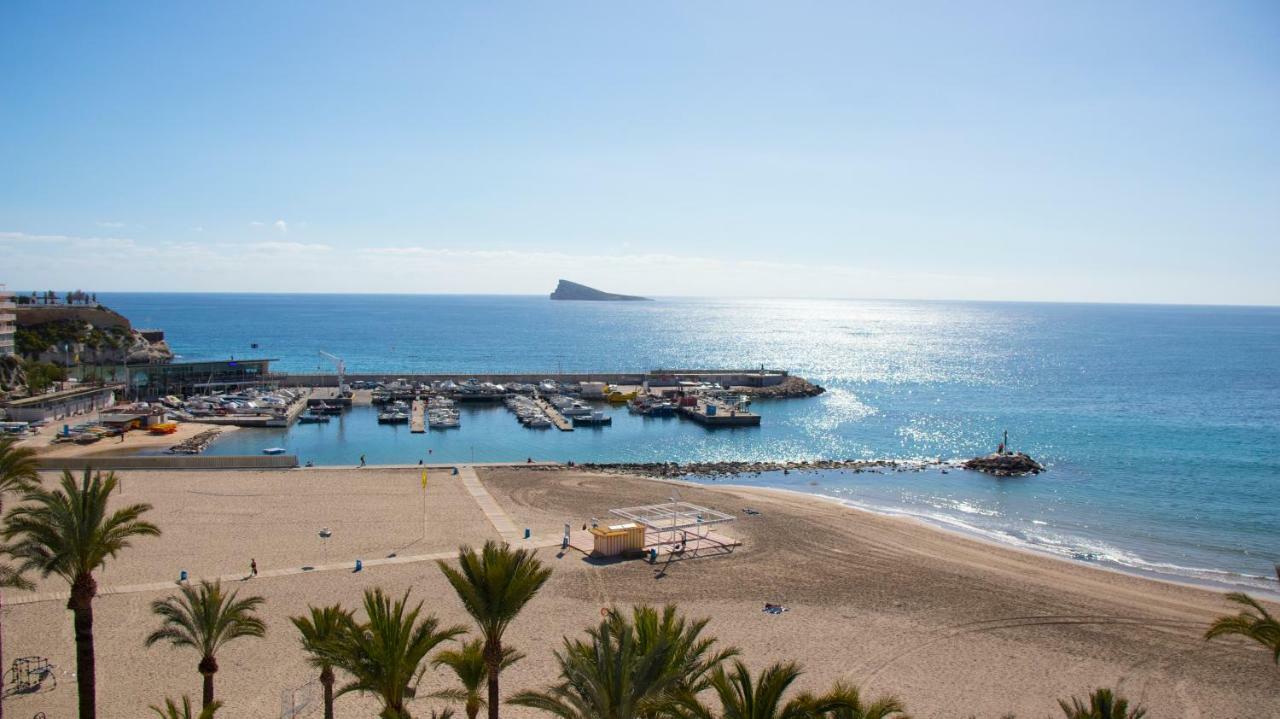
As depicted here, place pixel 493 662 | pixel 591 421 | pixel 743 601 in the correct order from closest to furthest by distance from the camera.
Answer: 1. pixel 493 662
2. pixel 743 601
3. pixel 591 421

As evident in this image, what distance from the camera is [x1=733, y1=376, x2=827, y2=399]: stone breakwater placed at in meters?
85.8

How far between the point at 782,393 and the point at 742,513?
50.8m

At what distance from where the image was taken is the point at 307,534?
103 ft

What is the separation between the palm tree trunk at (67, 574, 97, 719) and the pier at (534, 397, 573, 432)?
49.5m

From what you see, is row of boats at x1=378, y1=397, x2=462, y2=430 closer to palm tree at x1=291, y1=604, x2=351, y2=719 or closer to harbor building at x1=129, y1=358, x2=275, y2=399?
harbor building at x1=129, y1=358, x2=275, y2=399

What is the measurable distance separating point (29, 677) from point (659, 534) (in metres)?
21.2

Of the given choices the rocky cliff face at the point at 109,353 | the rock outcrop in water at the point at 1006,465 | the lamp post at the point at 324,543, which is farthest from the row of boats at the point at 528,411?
the rocky cliff face at the point at 109,353

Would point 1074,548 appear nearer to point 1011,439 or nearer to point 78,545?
point 1011,439

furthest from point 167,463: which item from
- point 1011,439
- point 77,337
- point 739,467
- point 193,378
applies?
point 1011,439

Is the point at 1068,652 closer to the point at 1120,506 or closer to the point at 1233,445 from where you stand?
the point at 1120,506

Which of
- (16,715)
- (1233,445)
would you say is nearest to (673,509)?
(16,715)

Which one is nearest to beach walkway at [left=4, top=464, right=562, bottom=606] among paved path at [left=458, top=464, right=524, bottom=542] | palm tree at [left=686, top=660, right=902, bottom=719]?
paved path at [left=458, top=464, right=524, bottom=542]

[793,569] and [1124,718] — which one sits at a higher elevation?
[1124,718]

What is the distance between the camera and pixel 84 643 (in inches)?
594
